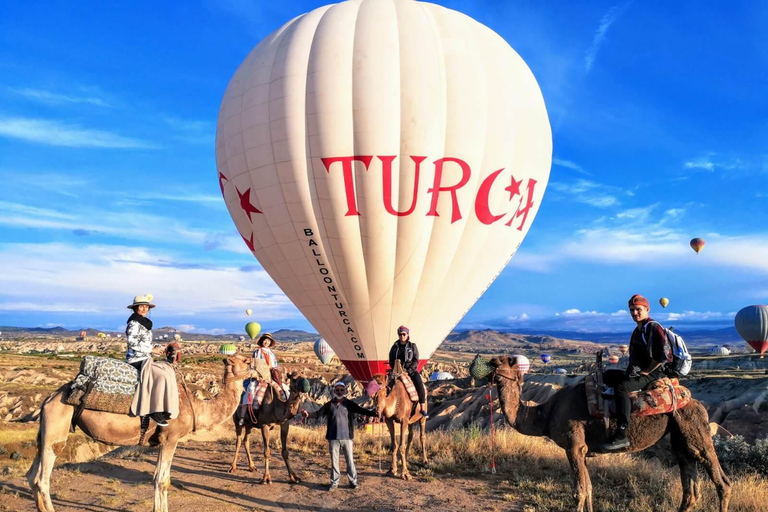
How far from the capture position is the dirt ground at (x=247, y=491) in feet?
35.7

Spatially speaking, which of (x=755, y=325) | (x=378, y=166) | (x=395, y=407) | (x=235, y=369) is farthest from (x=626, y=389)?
(x=755, y=325)

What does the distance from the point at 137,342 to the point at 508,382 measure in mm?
6793

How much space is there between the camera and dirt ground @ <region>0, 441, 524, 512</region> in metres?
10.9

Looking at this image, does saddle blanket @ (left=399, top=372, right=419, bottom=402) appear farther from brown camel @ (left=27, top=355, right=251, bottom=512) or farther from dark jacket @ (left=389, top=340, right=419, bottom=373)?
brown camel @ (left=27, top=355, right=251, bottom=512)

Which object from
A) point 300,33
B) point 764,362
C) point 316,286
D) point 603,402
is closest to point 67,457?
point 316,286

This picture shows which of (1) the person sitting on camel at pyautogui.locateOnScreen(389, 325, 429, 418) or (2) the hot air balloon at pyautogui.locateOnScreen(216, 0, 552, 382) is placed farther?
(2) the hot air balloon at pyautogui.locateOnScreen(216, 0, 552, 382)

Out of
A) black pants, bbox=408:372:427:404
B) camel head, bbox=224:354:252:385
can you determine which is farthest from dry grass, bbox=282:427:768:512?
camel head, bbox=224:354:252:385

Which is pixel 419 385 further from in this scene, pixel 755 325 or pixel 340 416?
pixel 755 325

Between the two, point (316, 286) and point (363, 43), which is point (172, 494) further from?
point (363, 43)

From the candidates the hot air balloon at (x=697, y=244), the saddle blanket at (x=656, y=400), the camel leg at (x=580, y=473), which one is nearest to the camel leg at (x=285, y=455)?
the camel leg at (x=580, y=473)

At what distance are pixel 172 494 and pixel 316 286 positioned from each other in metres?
9.81

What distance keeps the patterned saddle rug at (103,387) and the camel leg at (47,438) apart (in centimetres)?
24

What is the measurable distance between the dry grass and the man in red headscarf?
2539 mm

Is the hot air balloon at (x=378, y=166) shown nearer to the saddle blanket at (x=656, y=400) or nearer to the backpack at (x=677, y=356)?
the saddle blanket at (x=656, y=400)
